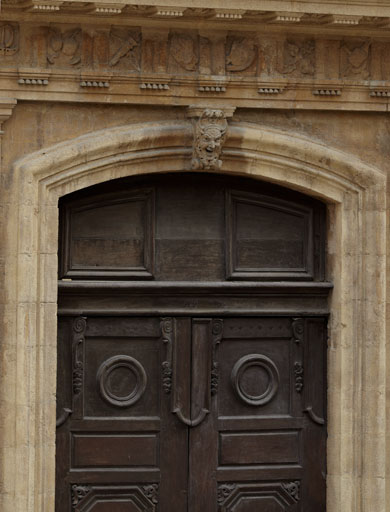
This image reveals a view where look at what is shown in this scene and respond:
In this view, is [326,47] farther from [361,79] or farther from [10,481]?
[10,481]

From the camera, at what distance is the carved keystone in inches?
319

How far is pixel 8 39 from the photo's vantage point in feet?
25.8

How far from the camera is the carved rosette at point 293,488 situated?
8711 mm

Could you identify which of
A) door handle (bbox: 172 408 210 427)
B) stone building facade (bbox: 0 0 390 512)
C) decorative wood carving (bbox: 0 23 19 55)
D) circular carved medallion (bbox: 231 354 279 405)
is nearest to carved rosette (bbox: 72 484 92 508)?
stone building facade (bbox: 0 0 390 512)

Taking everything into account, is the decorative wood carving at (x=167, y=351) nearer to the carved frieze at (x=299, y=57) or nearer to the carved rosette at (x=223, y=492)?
the carved rosette at (x=223, y=492)

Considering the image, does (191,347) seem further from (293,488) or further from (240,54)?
(240,54)

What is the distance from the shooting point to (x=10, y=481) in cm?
793

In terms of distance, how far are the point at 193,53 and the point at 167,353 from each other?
1975 millimetres

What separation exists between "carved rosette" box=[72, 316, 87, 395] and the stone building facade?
1.12 ft

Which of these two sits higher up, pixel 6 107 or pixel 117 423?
pixel 6 107

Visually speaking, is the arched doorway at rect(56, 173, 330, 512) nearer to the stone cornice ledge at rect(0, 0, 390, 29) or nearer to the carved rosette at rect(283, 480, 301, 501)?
the carved rosette at rect(283, 480, 301, 501)

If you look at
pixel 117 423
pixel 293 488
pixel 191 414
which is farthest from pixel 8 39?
pixel 293 488

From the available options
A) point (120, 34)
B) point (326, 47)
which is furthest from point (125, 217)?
point (326, 47)

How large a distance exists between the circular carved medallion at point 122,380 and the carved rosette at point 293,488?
3.99 feet
